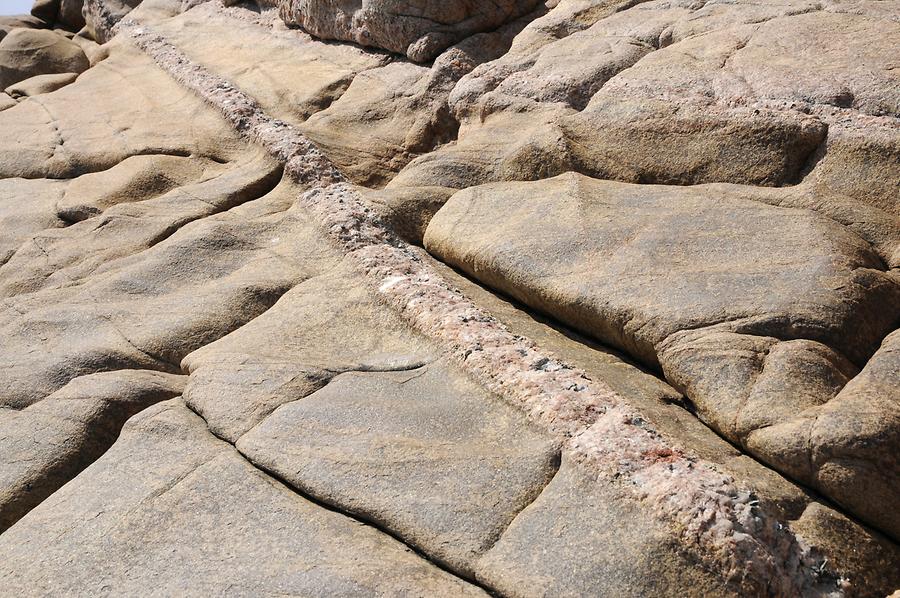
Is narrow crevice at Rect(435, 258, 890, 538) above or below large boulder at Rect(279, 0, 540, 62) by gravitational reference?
below

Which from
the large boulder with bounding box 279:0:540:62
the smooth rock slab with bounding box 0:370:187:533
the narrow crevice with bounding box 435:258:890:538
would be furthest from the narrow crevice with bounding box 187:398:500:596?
the large boulder with bounding box 279:0:540:62

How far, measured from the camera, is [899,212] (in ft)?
14.5

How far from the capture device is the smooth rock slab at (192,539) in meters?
3.12

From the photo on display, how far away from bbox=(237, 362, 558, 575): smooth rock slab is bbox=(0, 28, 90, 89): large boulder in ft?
24.7

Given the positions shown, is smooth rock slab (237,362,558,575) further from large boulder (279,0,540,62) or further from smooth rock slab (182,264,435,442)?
large boulder (279,0,540,62)

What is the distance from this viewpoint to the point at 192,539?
3.39 m

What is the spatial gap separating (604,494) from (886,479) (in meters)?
0.95

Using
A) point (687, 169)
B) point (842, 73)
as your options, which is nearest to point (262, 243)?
point (687, 169)

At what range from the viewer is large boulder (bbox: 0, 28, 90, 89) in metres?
9.90

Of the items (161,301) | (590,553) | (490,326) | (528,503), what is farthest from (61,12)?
(590,553)

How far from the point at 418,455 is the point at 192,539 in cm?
87

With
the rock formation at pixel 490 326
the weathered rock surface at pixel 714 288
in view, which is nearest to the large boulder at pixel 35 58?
the rock formation at pixel 490 326

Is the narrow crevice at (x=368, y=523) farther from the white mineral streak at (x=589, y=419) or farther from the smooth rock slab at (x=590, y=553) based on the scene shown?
the white mineral streak at (x=589, y=419)

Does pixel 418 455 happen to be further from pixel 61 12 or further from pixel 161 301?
pixel 61 12
